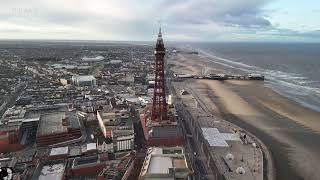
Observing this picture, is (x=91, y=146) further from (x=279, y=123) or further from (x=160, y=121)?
(x=279, y=123)

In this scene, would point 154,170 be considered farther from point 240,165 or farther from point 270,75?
point 270,75

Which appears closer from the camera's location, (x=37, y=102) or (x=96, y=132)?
(x=96, y=132)

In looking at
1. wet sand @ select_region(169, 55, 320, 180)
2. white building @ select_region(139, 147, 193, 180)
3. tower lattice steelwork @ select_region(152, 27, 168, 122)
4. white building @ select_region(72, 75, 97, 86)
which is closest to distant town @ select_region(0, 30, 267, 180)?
tower lattice steelwork @ select_region(152, 27, 168, 122)

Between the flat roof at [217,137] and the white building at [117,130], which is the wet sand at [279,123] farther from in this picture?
the white building at [117,130]

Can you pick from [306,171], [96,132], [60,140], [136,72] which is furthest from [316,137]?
[136,72]

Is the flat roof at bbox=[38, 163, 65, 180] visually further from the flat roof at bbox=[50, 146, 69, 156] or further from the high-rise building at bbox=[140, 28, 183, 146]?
the high-rise building at bbox=[140, 28, 183, 146]

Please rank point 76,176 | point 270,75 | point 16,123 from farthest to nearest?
1. point 270,75
2. point 16,123
3. point 76,176

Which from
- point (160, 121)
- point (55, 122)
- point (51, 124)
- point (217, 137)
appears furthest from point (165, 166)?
point (55, 122)
